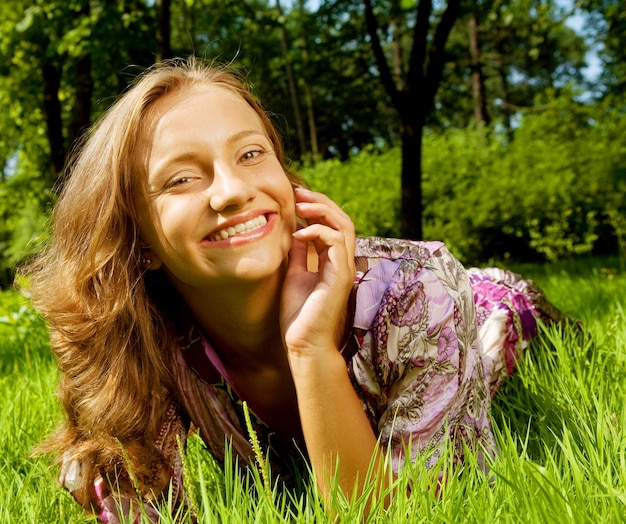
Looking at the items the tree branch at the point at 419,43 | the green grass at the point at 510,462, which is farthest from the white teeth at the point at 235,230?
the tree branch at the point at 419,43

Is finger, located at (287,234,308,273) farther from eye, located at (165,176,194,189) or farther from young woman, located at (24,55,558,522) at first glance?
eye, located at (165,176,194,189)

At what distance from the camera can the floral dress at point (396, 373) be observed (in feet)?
5.67

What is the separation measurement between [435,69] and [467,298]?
4.22 metres

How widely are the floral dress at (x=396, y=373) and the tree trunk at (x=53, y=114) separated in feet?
33.9

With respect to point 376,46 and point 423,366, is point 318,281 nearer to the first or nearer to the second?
point 423,366

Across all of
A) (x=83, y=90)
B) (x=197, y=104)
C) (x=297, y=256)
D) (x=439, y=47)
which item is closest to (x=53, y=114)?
(x=83, y=90)

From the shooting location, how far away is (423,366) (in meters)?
1.75

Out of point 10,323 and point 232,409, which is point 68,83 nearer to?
point 10,323

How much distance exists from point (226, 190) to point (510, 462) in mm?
918

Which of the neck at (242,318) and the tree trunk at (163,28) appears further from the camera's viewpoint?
the tree trunk at (163,28)

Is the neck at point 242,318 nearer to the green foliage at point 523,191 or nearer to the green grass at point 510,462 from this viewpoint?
the green grass at point 510,462

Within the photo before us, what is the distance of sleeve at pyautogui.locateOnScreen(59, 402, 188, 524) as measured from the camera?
1892 millimetres

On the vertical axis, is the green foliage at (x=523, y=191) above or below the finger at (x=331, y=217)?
below

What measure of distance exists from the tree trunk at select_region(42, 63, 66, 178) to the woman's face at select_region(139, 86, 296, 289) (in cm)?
1050
